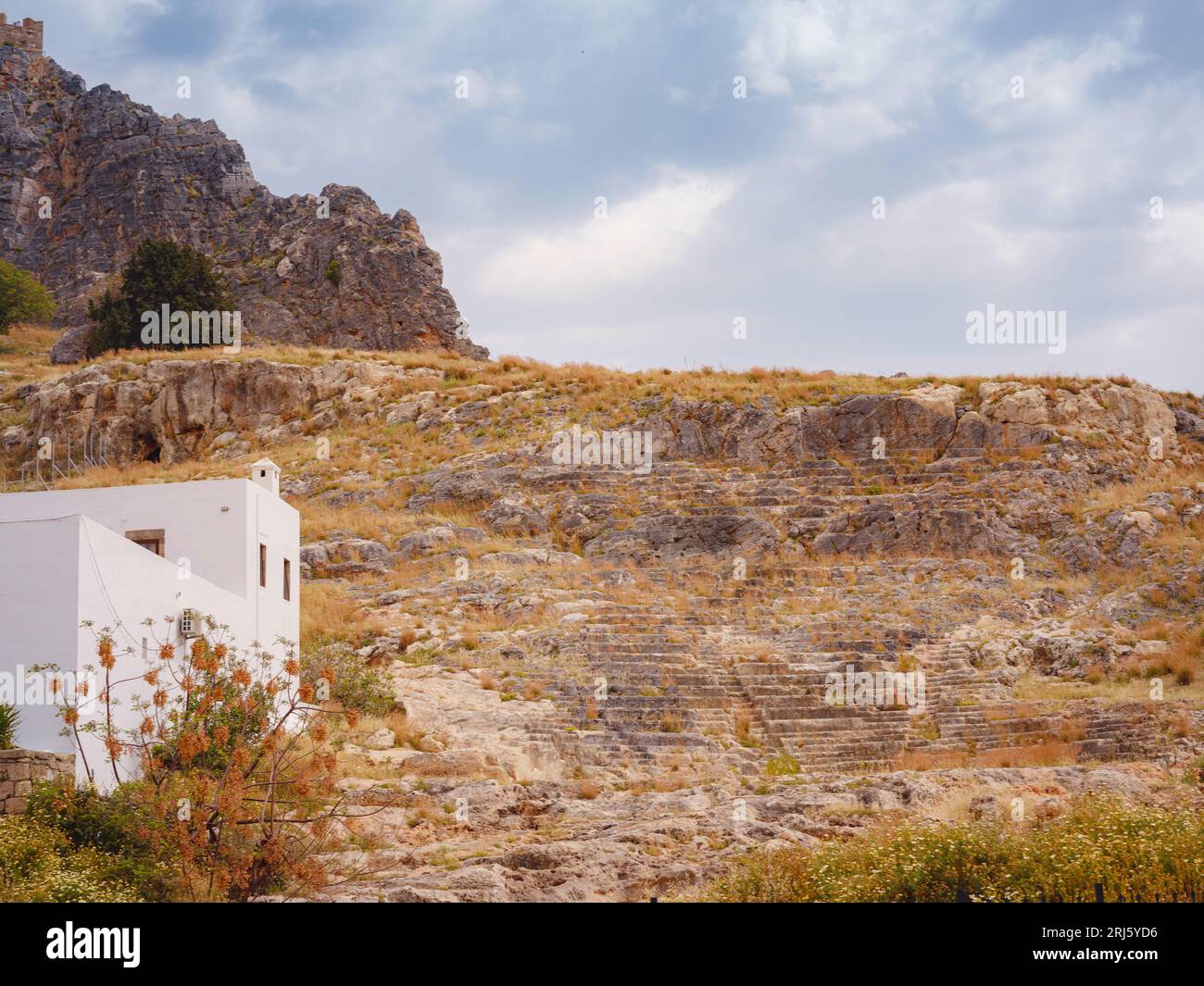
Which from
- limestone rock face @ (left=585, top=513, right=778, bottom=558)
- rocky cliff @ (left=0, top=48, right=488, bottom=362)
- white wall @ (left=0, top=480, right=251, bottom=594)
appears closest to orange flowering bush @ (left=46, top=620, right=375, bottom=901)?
white wall @ (left=0, top=480, right=251, bottom=594)

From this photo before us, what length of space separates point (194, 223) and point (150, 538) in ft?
176

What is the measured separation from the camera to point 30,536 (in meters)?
15.2

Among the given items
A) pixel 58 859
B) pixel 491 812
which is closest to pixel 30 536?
pixel 58 859

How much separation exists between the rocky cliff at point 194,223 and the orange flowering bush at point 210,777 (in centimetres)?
4332

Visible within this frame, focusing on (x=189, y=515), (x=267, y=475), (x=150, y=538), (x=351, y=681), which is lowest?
(x=351, y=681)

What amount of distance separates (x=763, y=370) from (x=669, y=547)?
517 inches

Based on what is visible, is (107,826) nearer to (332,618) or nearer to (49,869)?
(49,869)

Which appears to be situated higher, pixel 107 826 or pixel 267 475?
pixel 267 475

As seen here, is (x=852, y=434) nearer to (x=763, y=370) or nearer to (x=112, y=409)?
(x=763, y=370)

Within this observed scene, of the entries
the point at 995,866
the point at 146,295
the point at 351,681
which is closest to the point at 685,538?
the point at 351,681

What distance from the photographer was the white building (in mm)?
14906

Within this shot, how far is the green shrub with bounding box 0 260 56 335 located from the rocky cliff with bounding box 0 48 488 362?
1412mm

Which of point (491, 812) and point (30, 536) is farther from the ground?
point (30, 536)

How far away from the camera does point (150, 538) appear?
2086cm
